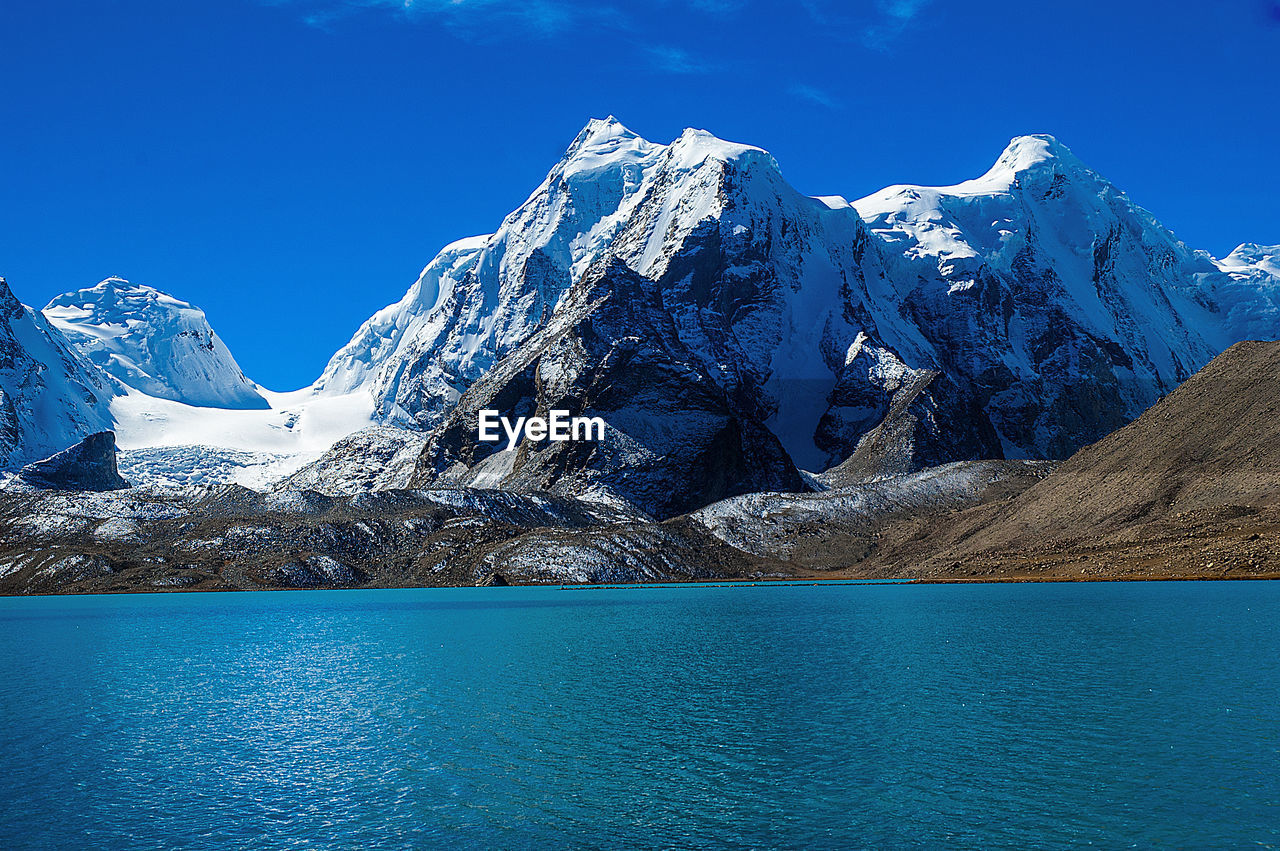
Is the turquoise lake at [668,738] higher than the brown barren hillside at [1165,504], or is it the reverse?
the brown barren hillside at [1165,504]

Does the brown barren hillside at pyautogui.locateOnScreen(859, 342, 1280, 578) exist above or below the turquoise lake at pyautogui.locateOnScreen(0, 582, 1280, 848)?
above

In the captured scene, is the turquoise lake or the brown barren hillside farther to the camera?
the brown barren hillside

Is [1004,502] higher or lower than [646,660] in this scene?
higher

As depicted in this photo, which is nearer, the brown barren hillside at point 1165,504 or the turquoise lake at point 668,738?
the turquoise lake at point 668,738

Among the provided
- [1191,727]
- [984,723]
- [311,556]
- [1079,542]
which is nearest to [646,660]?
[984,723]

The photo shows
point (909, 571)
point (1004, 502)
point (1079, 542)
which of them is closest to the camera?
point (1079, 542)

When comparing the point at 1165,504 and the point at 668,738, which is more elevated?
the point at 1165,504

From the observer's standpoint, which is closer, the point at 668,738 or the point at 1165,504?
the point at 668,738

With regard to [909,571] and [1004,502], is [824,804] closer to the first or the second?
[909,571]
